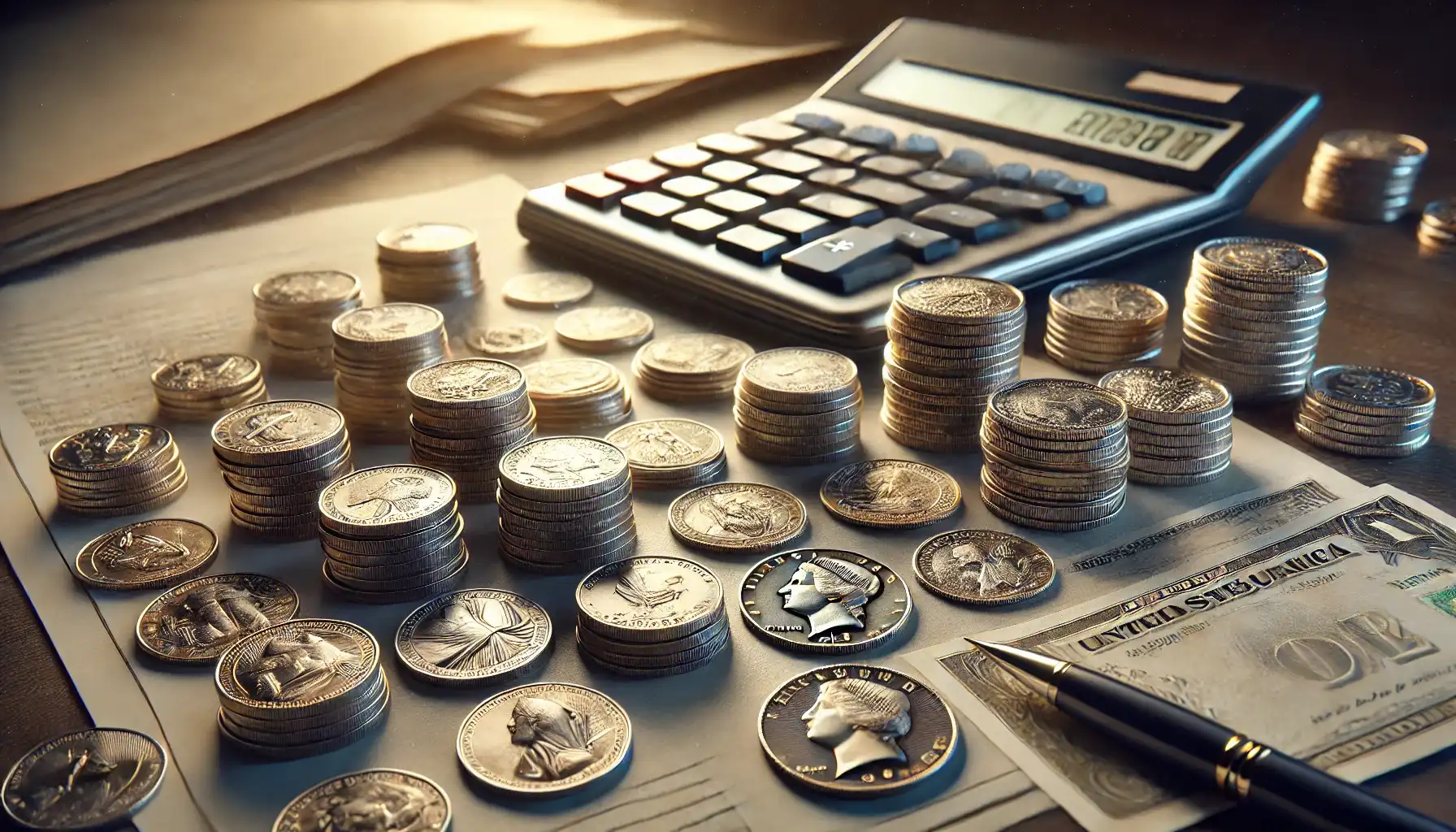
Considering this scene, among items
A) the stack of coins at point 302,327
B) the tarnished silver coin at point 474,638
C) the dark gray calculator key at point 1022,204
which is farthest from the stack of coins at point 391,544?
the dark gray calculator key at point 1022,204

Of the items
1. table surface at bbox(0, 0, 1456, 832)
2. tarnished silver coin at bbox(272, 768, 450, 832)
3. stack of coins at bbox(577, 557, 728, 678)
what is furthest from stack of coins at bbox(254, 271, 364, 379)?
tarnished silver coin at bbox(272, 768, 450, 832)

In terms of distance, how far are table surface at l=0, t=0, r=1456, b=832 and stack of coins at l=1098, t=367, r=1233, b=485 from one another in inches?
13.9

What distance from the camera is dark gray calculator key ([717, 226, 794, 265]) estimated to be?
→ 1.37 m

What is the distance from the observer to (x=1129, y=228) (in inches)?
55.6

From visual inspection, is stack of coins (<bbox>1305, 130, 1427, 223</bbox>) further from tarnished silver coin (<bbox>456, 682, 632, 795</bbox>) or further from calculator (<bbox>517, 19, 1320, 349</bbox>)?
tarnished silver coin (<bbox>456, 682, 632, 795</bbox>)

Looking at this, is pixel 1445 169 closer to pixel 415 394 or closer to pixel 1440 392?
pixel 1440 392

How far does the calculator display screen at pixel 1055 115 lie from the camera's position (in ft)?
5.07

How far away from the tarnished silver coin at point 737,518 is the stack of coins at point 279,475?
0.93 feet

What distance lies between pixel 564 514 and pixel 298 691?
0.78 ft

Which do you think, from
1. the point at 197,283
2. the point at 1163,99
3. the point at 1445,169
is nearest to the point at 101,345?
the point at 197,283

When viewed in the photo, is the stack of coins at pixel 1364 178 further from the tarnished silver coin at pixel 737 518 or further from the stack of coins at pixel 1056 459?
the tarnished silver coin at pixel 737 518

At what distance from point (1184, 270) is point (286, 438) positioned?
0.98 m

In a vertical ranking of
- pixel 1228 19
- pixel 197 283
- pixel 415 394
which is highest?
pixel 1228 19

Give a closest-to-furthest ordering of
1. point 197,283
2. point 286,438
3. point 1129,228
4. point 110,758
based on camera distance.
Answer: point 110,758
point 286,438
point 1129,228
point 197,283
